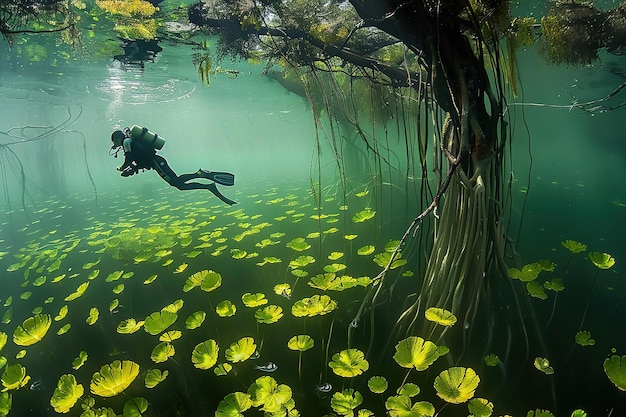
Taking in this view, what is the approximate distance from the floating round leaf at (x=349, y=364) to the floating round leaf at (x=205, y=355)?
25.6 inches

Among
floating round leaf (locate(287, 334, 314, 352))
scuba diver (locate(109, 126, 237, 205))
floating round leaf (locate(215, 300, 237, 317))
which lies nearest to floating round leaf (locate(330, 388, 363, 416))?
floating round leaf (locate(287, 334, 314, 352))

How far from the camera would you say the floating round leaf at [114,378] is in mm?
1452

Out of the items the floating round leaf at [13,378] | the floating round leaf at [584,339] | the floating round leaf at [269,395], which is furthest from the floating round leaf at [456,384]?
the floating round leaf at [13,378]

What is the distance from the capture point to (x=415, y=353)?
152 centimetres

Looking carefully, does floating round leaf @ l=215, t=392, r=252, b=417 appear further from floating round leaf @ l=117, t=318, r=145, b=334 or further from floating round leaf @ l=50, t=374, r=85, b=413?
floating round leaf @ l=117, t=318, r=145, b=334

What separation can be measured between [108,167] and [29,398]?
280 ft

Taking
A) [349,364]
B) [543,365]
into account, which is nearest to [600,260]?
[543,365]

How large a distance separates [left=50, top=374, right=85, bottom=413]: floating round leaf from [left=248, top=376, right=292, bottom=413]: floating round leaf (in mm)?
892

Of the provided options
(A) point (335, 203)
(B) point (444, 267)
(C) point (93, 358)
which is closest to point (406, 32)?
(B) point (444, 267)

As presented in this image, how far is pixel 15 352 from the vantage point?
271 cm

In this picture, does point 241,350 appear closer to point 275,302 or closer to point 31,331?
point 275,302

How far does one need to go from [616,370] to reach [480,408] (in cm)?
60

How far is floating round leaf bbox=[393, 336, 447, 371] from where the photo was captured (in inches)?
57.9

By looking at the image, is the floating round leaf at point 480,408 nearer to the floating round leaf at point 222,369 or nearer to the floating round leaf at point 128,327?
the floating round leaf at point 222,369
